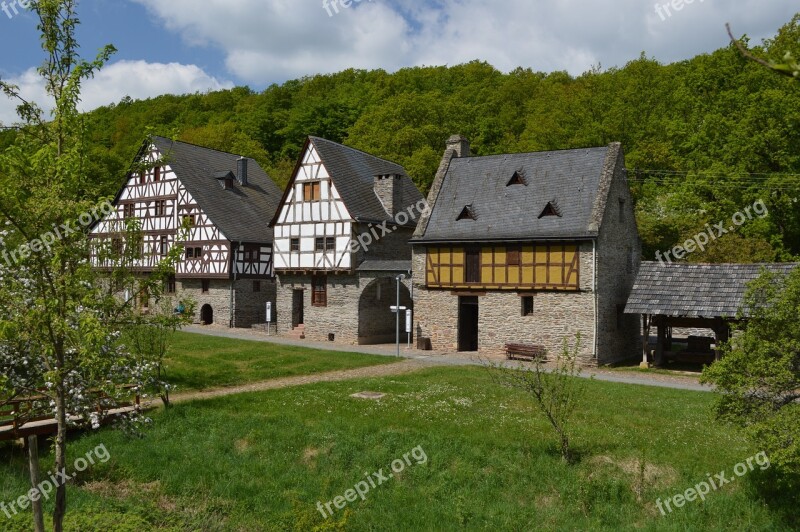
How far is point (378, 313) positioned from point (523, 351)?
9286 mm

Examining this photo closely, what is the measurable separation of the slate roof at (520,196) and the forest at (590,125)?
24.7 ft

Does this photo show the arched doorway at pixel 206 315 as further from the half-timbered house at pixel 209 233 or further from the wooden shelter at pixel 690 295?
the wooden shelter at pixel 690 295

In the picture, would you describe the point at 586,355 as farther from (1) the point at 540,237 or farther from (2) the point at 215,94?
(2) the point at 215,94

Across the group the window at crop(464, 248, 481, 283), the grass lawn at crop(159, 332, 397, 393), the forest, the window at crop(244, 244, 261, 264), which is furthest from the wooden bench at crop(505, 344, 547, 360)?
the window at crop(244, 244, 261, 264)

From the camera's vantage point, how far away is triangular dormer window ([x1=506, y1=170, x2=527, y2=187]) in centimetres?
2977

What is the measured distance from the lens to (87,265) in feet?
28.0

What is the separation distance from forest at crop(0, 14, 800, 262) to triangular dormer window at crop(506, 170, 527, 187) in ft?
31.1

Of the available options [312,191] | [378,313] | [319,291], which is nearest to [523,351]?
[378,313]

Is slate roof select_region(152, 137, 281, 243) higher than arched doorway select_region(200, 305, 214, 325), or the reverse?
slate roof select_region(152, 137, 281, 243)

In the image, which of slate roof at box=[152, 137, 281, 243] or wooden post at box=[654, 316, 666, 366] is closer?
wooden post at box=[654, 316, 666, 366]

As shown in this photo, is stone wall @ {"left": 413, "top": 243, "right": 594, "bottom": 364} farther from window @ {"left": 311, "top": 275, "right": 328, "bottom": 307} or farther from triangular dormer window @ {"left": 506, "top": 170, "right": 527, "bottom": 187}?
window @ {"left": 311, "top": 275, "right": 328, "bottom": 307}

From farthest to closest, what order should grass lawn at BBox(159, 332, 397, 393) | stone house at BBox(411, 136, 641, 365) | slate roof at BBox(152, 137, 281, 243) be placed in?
slate roof at BBox(152, 137, 281, 243) < stone house at BBox(411, 136, 641, 365) < grass lawn at BBox(159, 332, 397, 393)

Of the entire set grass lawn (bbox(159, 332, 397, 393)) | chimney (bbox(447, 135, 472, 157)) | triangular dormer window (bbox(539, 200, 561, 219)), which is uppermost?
chimney (bbox(447, 135, 472, 157))

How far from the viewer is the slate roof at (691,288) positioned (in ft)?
79.7
